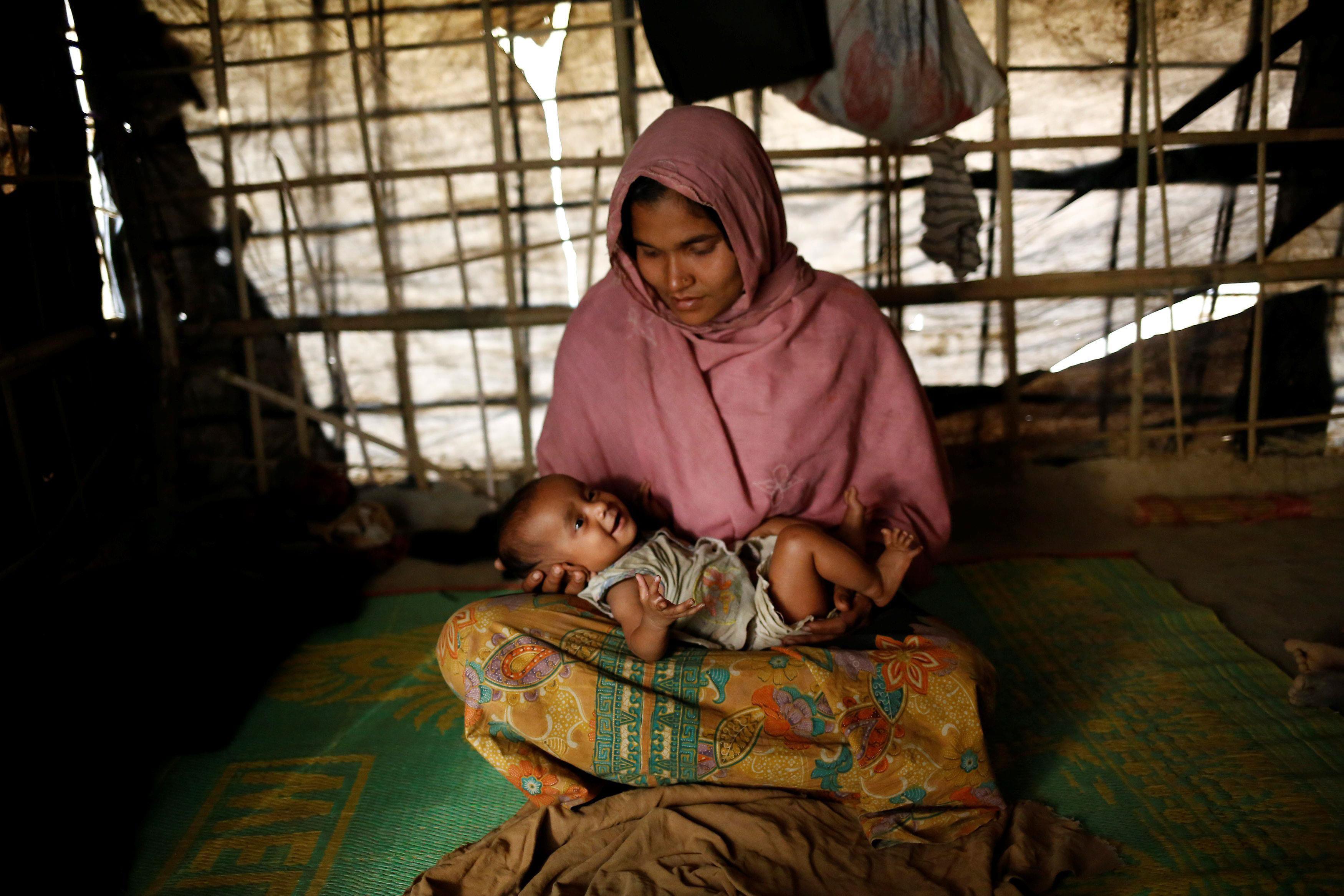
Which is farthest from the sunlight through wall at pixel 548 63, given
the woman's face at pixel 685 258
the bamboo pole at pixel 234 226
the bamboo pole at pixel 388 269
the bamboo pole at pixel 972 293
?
the woman's face at pixel 685 258

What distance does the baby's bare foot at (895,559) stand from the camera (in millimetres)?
1646

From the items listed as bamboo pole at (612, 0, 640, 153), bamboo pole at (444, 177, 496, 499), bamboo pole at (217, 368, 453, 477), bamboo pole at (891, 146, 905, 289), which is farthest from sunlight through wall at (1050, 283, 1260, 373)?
bamboo pole at (217, 368, 453, 477)

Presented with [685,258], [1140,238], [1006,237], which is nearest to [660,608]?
[685,258]

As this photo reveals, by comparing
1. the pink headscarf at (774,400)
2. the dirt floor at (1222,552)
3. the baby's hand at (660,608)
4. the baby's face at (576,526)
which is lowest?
the dirt floor at (1222,552)

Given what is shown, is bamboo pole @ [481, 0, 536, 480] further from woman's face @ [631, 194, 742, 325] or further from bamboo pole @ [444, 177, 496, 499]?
woman's face @ [631, 194, 742, 325]

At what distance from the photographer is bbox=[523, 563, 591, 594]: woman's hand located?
1.80 meters

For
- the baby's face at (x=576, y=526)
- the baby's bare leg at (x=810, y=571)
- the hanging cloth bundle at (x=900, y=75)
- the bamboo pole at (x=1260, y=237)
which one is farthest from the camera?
the bamboo pole at (x=1260, y=237)

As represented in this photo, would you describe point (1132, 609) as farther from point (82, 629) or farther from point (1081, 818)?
point (82, 629)

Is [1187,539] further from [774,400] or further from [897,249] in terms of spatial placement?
[774,400]

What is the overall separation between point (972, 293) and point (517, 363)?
158 centimetres

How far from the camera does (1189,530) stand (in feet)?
9.43

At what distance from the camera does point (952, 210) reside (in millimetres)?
2898

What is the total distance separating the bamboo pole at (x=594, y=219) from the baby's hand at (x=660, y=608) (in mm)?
1705

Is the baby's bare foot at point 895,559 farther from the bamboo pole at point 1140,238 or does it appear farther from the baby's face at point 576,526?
the bamboo pole at point 1140,238
